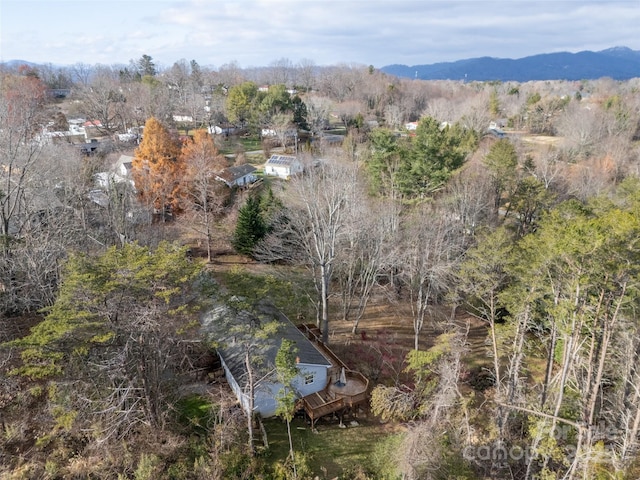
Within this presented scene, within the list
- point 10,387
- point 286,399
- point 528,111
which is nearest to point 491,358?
point 286,399

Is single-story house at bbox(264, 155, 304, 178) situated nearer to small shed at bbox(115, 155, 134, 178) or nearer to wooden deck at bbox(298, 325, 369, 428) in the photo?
small shed at bbox(115, 155, 134, 178)

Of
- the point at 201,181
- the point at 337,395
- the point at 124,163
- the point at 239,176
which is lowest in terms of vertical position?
the point at 337,395

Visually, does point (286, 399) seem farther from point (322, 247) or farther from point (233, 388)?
point (322, 247)

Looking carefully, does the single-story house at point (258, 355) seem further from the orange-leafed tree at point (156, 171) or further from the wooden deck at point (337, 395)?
the orange-leafed tree at point (156, 171)

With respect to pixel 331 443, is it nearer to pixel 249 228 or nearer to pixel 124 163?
pixel 249 228

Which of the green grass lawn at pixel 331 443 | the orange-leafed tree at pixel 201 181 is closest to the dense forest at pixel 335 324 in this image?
the green grass lawn at pixel 331 443

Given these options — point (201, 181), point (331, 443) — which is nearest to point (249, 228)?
point (201, 181)

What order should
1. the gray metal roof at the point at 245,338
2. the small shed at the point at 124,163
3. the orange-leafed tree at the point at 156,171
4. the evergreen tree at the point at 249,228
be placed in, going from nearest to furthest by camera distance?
the gray metal roof at the point at 245,338 < the evergreen tree at the point at 249,228 < the orange-leafed tree at the point at 156,171 < the small shed at the point at 124,163
